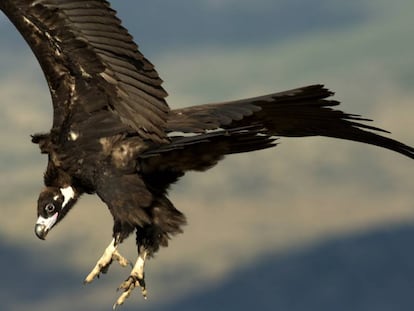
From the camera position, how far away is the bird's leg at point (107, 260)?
10.9 meters

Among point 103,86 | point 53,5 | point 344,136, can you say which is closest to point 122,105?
point 103,86

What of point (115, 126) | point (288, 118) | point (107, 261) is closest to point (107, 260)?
point (107, 261)

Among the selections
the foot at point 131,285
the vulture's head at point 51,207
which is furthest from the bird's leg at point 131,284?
the vulture's head at point 51,207

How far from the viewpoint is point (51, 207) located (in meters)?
11.4

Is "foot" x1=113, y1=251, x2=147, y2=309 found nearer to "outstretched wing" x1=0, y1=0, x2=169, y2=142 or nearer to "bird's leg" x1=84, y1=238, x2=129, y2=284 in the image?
"bird's leg" x1=84, y1=238, x2=129, y2=284

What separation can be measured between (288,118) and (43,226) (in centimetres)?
251

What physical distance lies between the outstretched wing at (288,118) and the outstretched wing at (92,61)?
35cm

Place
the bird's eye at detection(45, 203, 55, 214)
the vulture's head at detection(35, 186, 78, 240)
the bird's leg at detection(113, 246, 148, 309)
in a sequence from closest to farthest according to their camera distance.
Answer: the bird's leg at detection(113, 246, 148, 309) < the vulture's head at detection(35, 186, 78, 240) < the bird's eye at detection(45, 203, 55, 214)

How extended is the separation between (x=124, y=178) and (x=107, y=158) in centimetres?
24

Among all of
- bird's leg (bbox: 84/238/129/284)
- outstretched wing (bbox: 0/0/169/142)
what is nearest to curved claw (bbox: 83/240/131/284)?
bird's leg (bbox: 84/238/129/284)

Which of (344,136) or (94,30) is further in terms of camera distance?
(344,136)

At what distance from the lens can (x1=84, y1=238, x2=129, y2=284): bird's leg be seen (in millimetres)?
10938

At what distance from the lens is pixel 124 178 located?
10.9 metres

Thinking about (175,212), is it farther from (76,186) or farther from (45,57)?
(45,57)
